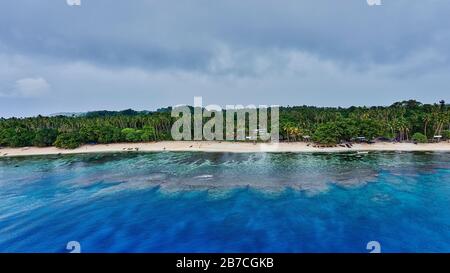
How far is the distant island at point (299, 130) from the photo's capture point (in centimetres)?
5525

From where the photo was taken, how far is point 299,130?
60.0 metres

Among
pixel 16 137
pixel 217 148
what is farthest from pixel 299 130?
pixel 16 137

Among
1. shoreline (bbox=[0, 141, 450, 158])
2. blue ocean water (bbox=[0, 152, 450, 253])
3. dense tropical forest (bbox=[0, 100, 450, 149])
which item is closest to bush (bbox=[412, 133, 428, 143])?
dense tropical forest (bbox=[0, 100, 450, 149])

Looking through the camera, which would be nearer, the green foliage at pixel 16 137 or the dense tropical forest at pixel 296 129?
the dense tropical forest at pixel 296 129

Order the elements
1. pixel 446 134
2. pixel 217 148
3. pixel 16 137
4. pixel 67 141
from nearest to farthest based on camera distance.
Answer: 1. pixel 446 134
2. pixel 217 148
3. pixel 67 141
4. pixel 16 137

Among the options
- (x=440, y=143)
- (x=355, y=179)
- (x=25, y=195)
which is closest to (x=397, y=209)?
(x=355, y=179)

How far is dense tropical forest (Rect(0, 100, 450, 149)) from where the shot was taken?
55281 mm

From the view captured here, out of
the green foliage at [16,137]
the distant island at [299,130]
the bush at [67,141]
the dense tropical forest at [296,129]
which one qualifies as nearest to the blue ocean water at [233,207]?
the distant island at [299,130]

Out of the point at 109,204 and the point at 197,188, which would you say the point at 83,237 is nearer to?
the point at 109,204

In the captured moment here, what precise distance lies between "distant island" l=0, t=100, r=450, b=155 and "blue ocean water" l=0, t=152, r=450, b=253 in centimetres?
1442

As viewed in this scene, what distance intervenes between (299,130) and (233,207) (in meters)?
40.4

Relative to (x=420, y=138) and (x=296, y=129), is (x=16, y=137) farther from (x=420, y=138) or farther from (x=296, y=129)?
(x=420, y=138)

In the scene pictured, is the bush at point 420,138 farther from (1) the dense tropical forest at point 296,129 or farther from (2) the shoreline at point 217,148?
(2) the shoreline at point 217,148
